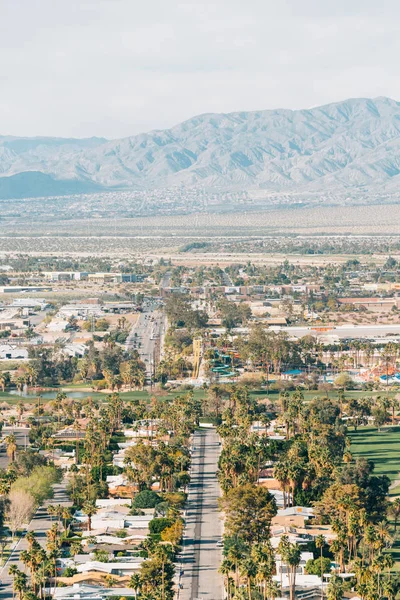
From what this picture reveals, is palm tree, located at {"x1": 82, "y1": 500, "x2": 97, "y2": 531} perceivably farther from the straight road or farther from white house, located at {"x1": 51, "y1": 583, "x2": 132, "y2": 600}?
white house, located at {"x1": 51, "y1": 583, "x2": 132, "y2": 600}

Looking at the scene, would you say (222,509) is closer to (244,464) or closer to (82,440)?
(244,464)

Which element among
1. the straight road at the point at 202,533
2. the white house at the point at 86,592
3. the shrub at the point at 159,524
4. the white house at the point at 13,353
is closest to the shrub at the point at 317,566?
the straight road at the point at 202,533

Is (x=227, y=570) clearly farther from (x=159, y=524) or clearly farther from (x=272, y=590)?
(x=159, y=524)

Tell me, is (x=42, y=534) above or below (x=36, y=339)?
below

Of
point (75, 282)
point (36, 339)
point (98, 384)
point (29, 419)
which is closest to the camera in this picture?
point (29, 419)

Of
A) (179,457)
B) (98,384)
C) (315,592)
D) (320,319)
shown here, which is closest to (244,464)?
(179,457)

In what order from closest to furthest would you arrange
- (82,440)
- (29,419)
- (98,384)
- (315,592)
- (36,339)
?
(315,592) < (82,440) < (29,419) < (98,384) < (36,339)

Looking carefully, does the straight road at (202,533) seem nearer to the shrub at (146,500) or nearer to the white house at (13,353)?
the shrub at (146,500)

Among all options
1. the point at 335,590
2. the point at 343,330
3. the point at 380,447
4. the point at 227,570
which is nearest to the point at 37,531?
the point at 227,570
